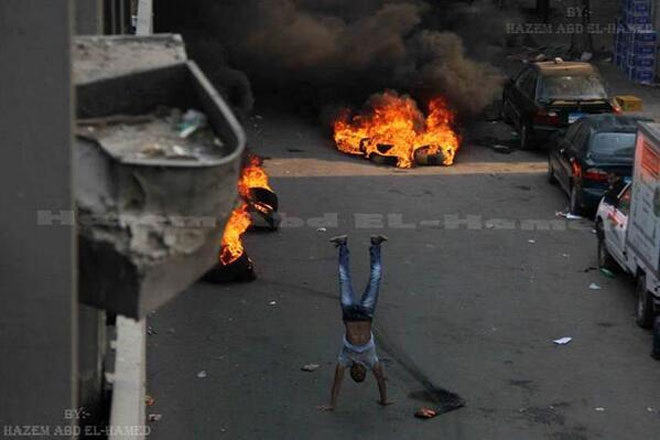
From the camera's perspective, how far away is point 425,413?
11469 millimetres

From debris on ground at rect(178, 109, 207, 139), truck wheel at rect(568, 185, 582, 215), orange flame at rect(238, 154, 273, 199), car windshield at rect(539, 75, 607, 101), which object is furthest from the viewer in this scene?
car windshield at rect(539, 75, 607, 101)

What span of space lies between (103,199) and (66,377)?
0.71 meters

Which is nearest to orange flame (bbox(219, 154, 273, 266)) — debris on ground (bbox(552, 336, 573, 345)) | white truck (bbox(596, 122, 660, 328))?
debris on ground (bbox(552, 336, 573, 345))

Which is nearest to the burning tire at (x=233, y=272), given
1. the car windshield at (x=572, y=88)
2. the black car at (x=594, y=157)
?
the black car at (x=594, y=157)

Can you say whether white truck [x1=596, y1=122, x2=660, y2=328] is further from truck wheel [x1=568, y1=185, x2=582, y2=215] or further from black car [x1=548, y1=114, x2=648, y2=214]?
truck wheel [x1=568, y1=185, x2=582, y2=215]

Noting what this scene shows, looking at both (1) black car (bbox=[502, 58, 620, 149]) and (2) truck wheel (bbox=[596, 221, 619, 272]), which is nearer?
(2) truck wheel (bbox=[596, 221, 619, 272])

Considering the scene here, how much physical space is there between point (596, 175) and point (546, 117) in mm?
4392

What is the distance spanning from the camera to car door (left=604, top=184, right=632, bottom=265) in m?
15.0

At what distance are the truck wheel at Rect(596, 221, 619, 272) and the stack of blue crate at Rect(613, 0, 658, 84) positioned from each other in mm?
14420

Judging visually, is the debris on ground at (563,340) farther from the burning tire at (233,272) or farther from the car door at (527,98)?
the car door at (527,98)

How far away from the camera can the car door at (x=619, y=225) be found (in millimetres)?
14969

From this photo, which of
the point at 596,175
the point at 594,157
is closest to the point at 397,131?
the point at 594,157

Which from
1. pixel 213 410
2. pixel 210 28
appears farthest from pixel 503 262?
pixel 210 28

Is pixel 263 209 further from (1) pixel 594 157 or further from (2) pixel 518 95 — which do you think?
(2) pixel 518 95
